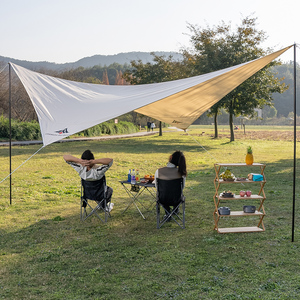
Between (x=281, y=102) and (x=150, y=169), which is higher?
(x=281, y=102)

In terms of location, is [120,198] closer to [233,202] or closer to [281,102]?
[233,202]

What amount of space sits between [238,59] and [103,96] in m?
16.0

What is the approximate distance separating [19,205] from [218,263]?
155 inches

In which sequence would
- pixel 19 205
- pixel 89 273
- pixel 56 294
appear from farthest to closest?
pixel 19 205
pixel 89 273
pixel 56 294

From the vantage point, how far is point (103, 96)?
593cm

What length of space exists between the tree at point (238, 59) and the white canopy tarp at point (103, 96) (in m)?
14.4

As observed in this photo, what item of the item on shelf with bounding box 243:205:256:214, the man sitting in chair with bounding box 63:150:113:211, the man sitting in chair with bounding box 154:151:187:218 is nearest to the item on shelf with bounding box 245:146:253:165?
the item on shelf with bounding box 243:205:256:214

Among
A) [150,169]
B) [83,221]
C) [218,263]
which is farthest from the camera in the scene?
[150,169]

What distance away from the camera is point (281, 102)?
81.9 meters

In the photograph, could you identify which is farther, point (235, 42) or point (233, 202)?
point (235, 42)

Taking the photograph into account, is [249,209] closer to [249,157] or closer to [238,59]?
[249,157]

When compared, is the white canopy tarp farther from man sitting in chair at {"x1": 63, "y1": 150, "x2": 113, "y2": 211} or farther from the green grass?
the green grass

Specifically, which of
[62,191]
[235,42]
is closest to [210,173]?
[62,191]

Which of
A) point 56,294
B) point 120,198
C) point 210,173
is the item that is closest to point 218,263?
point 56,294
